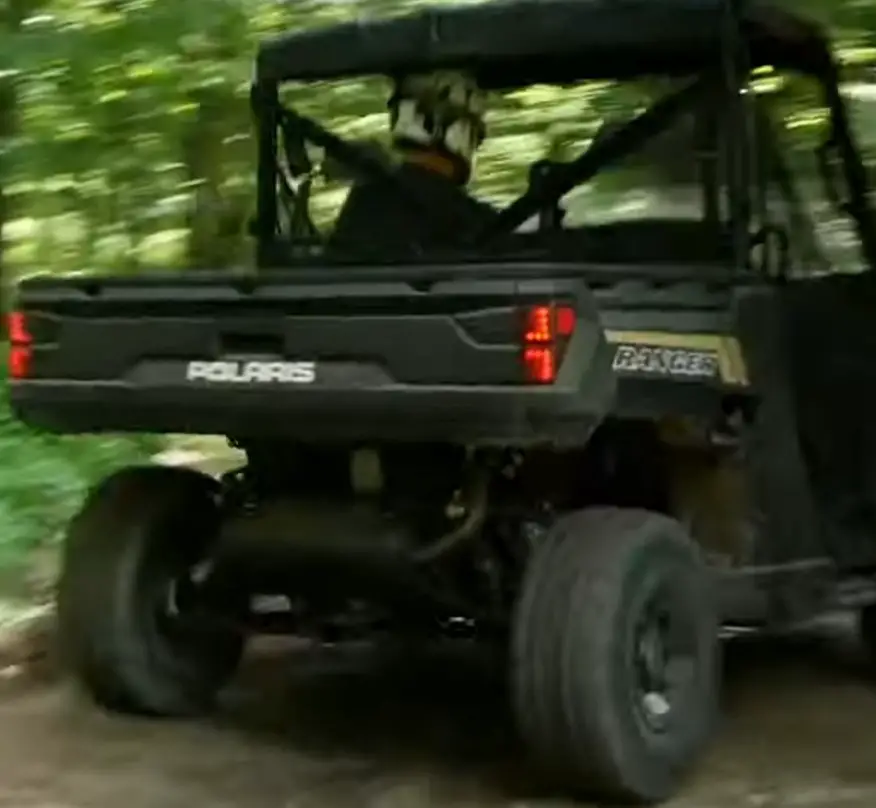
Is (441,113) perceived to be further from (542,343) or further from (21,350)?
(542,343)

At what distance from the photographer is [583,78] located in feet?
17.5

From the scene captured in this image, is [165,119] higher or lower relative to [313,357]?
lower

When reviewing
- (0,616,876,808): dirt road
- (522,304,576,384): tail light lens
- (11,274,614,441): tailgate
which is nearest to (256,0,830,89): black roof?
(11,274,614,441): tailgate

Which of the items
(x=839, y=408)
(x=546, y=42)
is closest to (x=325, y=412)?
(x=546, y=42)

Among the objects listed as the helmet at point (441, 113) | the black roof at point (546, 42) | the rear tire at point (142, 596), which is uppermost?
the black roof at point (546, 42)

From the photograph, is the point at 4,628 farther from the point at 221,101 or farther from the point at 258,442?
the point at 221,101

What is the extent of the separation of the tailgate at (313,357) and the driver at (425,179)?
1.01m

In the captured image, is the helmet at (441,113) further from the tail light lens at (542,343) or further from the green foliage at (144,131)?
the tail light lens at (542,343)

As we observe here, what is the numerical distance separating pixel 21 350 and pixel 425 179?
134 centimetres

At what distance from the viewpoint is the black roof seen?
4965 millimetres

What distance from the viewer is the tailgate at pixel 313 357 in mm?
3965

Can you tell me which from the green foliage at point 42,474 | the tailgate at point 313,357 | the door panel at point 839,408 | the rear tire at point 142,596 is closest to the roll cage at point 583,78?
the door panel at point 839,408

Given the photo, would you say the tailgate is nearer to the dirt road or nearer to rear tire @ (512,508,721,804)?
rear tire @ (512,508,721,804)

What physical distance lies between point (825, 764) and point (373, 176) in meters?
2.09
